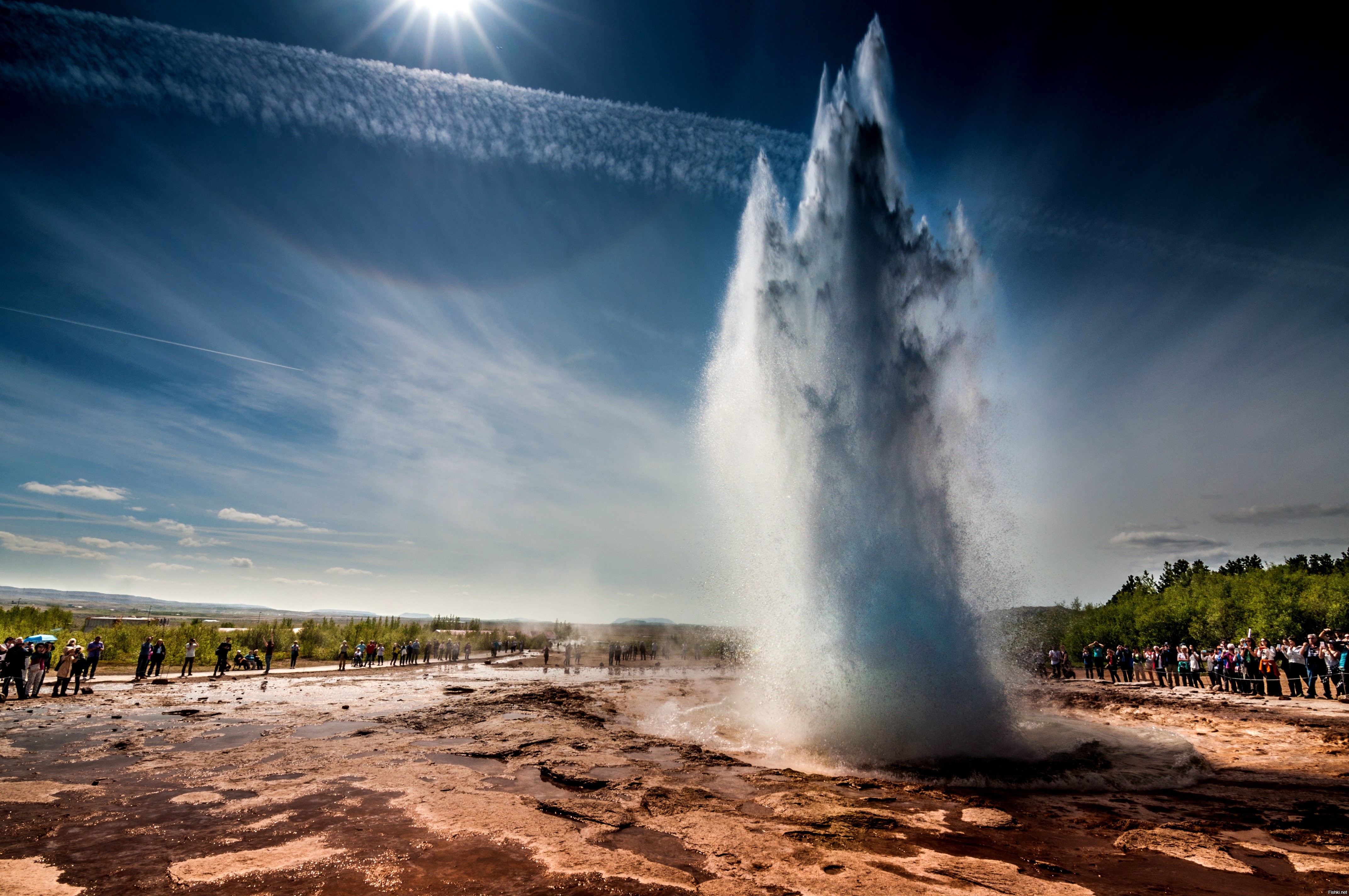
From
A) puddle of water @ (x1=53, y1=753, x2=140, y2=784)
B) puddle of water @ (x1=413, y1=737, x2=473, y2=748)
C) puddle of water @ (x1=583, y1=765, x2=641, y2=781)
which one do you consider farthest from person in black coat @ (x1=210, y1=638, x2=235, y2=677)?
puddle of water @ (x1=583, y1=765, x2=641, y2=781)

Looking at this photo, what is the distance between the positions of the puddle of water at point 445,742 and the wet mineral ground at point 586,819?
9cm

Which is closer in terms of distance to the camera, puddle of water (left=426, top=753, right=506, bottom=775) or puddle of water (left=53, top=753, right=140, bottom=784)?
puddle of water (left=53, top=753, right=140, bottom=784)

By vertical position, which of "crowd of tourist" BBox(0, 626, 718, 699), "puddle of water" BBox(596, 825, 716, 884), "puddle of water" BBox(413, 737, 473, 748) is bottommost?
"crowd of tourist" BBox(0, 626, 718, 699)

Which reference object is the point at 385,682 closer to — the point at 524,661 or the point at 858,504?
the point at 524,661

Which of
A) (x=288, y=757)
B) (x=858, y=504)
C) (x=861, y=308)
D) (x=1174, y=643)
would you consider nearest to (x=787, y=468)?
(x=858, y=504)

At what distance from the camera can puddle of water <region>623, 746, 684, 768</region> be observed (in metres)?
11.0

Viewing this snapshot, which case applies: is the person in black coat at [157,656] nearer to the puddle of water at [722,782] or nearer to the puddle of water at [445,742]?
the puddle of water at [445,742]

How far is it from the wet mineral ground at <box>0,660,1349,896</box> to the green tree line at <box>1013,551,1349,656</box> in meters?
11.1

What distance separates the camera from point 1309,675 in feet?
65.7

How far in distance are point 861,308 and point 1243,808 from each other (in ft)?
38.9

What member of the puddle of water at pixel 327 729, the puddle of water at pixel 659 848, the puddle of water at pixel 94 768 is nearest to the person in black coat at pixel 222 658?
the puddle of water at pixel 327 729

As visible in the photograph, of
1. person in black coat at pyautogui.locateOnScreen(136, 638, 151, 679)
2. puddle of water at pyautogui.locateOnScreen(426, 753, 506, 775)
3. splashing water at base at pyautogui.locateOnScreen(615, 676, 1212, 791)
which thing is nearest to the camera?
splashing water at base at pyautogui.locateOnScreen(615, 676, 1212, 791)

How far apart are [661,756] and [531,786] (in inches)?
131

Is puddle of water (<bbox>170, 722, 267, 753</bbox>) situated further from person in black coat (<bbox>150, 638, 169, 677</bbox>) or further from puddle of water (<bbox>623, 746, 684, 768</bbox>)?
person in black coat (<bbox>150, 638, 169, 677</bbox>)
